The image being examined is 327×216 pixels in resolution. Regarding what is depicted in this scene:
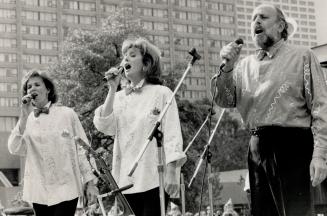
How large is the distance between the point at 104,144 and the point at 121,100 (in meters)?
19.0

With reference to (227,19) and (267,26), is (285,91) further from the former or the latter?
(227,19)

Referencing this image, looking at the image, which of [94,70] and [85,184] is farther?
[94,70]

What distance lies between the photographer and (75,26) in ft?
280

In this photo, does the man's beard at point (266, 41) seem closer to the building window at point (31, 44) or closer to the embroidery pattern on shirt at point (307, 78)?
the embroidery pattern on shirt at point (307, 78)

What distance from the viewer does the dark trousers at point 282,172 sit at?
3.53m

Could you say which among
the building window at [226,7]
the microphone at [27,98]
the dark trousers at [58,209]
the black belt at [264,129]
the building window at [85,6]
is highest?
the building window at [226,7]

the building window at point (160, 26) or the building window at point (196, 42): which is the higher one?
the building window at point (160, 26)

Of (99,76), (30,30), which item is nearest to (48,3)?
(30,30)

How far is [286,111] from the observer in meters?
3.65

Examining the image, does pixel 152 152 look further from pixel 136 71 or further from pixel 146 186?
pixel 136 71

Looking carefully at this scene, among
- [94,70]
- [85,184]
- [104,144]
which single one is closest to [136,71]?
[85,184]

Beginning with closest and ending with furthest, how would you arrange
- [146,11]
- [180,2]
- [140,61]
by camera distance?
[140,61] → [146,11] → [180,2]

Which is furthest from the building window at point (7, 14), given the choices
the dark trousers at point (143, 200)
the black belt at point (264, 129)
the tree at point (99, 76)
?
the black belt at point (264, 129)

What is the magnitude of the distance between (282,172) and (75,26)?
83.9 meters
